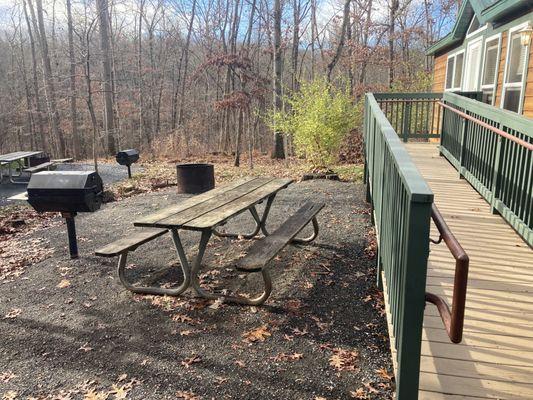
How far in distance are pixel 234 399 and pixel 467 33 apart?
34.7ft

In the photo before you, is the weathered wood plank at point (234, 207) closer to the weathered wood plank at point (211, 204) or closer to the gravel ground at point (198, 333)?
the weathered wood plank at point (211, 204)

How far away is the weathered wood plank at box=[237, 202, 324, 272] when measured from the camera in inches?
139

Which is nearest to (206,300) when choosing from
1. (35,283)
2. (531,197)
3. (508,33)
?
(35,283)

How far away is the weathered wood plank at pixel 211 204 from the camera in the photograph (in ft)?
12.7

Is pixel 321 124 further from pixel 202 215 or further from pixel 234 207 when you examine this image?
pixel 202 215

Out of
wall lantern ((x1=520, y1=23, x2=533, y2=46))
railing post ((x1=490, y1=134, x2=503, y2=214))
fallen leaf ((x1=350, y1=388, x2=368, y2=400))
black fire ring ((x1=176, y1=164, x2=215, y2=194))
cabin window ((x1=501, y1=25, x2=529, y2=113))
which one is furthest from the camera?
black fire ring ((x1=176, y1=164, x2=215, y2=194))

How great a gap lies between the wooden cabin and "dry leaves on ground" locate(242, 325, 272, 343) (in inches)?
217

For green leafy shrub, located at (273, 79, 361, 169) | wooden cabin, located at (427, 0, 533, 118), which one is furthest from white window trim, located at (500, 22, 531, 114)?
green leafy shrub, located at (273, 79, 361, 169)

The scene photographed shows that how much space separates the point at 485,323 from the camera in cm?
295

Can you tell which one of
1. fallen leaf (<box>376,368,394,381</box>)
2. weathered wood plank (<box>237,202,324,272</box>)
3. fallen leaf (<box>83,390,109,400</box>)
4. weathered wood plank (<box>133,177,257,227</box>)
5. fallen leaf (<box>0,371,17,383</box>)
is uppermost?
weathered wood plank (<box>133,177,257,227</box>)

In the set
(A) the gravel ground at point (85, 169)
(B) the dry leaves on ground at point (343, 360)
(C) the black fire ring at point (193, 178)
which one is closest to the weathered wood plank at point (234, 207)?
(B) the dry leaves on ground at point (343, 360)

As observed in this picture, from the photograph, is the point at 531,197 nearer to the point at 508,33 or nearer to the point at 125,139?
the point at 508,33

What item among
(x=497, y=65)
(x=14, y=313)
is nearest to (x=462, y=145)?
(x=497, y=65)

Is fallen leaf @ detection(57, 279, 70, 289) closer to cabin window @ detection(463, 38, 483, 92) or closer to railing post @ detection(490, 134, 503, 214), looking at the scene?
railing post @ detection(490, 134, 503, 214)
